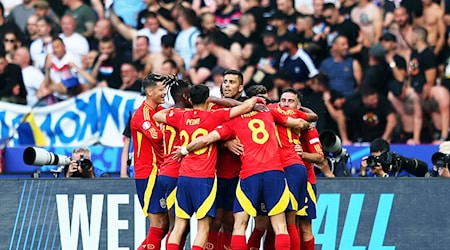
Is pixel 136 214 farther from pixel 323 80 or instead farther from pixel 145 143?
pixel 323 80

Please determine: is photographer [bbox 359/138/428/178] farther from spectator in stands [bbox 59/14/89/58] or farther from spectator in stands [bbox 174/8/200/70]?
spectator in stands [bbox 59/14/89/58]

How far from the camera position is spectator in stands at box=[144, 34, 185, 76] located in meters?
19.0

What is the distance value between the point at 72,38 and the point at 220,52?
2.30 meters

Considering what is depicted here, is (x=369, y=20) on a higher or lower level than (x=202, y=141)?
higher

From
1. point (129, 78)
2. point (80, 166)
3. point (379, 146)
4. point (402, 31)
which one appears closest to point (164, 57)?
point (129, 78)

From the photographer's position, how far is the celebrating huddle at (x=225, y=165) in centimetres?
1304

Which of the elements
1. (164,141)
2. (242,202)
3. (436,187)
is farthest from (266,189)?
(436,187)

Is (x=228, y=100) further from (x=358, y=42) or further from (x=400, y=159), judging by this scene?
(x=358, y=42)

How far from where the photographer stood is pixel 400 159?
599 inches

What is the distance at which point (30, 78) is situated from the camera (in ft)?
62.7

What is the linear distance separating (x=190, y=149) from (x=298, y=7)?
6553 mm

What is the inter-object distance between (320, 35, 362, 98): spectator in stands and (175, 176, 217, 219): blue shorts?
5970mm

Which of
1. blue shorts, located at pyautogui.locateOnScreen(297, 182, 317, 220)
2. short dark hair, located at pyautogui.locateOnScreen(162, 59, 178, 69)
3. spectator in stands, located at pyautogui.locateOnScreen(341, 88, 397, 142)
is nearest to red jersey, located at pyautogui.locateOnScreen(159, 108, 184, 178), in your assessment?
blue shorts, located at pyautogui.locateOnScreen(297, 182, 317, 220)

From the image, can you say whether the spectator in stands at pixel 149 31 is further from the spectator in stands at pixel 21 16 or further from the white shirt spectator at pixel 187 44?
the spectator in stands at pixel 21 16
